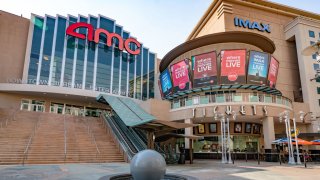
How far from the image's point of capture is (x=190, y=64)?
32.8 meters

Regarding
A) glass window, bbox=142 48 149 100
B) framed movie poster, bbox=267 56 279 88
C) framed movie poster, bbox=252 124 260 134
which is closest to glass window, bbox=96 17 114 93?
glass window, bbox=142 48 149 100

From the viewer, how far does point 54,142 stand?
810 inches

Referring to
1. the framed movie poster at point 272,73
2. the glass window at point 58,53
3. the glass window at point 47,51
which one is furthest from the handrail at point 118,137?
the framed movie poster at point 272,73

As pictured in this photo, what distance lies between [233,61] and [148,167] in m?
26.4

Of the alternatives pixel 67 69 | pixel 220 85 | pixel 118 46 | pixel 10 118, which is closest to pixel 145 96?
pixel 118 46

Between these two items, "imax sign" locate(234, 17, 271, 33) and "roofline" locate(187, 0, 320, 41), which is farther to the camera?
"roofline" locate(187, 0, 320, 41)

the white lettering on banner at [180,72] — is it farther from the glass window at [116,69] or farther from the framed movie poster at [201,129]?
the glass window at [116,69]

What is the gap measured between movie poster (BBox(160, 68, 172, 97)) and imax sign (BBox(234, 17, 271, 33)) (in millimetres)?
14673

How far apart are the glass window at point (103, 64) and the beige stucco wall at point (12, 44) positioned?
37.6ft

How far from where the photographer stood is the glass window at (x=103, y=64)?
39.8 m

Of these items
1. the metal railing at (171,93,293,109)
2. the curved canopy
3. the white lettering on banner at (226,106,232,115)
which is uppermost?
the curved canopy

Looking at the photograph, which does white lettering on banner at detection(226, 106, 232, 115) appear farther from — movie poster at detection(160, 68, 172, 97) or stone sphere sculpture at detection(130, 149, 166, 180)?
stone sphere sculpture at detection(130, 149, 166, 180)

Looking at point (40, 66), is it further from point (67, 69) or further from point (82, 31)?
point (82, 31)

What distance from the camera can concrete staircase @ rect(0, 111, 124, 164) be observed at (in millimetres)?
17723
